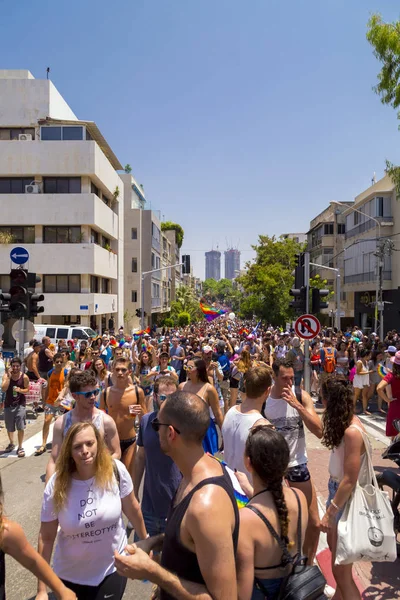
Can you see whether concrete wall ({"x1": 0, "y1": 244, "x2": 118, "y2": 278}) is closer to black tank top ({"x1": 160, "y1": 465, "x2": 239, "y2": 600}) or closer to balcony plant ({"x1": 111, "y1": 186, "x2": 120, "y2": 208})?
balcony plant ({"x1": 111, "y1": 186, "x2": 120, "y2": 208})

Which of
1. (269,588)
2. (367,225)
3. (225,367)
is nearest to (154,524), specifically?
(269,588)

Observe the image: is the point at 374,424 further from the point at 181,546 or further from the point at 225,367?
the point at 181,546

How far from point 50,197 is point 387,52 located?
2277 centimetres

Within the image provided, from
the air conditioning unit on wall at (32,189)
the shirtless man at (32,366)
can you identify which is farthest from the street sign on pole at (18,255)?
the air conditioning unit on wall at (32,189)

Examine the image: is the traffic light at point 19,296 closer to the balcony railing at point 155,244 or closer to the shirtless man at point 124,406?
the shirtless man at point 124,406

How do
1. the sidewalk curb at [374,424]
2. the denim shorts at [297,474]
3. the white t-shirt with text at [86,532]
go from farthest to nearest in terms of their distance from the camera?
the sidewalk curb at [374,424]
the denim shorts at [297,474]
the white t-shirt with text at [86,532]

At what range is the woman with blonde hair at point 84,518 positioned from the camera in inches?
117

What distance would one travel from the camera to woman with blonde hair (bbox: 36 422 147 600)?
2982mm

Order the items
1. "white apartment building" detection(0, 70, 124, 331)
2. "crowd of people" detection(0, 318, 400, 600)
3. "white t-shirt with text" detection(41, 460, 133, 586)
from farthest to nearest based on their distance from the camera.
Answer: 1. "white apartment building" detection(0, 70, 124, 331)
2. "white t-shirt with text" detection(41, 460, 133, 586)
3. "crowd of people" detection(0, 318, 400, 600)

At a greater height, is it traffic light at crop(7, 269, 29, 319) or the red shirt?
traffic light at crop(7, 269, 29, 319)

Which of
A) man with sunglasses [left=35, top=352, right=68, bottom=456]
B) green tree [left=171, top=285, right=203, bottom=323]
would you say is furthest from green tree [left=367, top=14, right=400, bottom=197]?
green tree [left=171, top=285, right=203, bottom=323]

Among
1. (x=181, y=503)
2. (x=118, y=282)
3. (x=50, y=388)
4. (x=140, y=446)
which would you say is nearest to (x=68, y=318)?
(x=118, y=282)

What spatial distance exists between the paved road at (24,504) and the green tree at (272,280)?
32858 millimetres

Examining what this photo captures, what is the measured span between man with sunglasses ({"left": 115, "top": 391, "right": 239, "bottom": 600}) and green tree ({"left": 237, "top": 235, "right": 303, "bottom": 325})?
3911 centimetres
